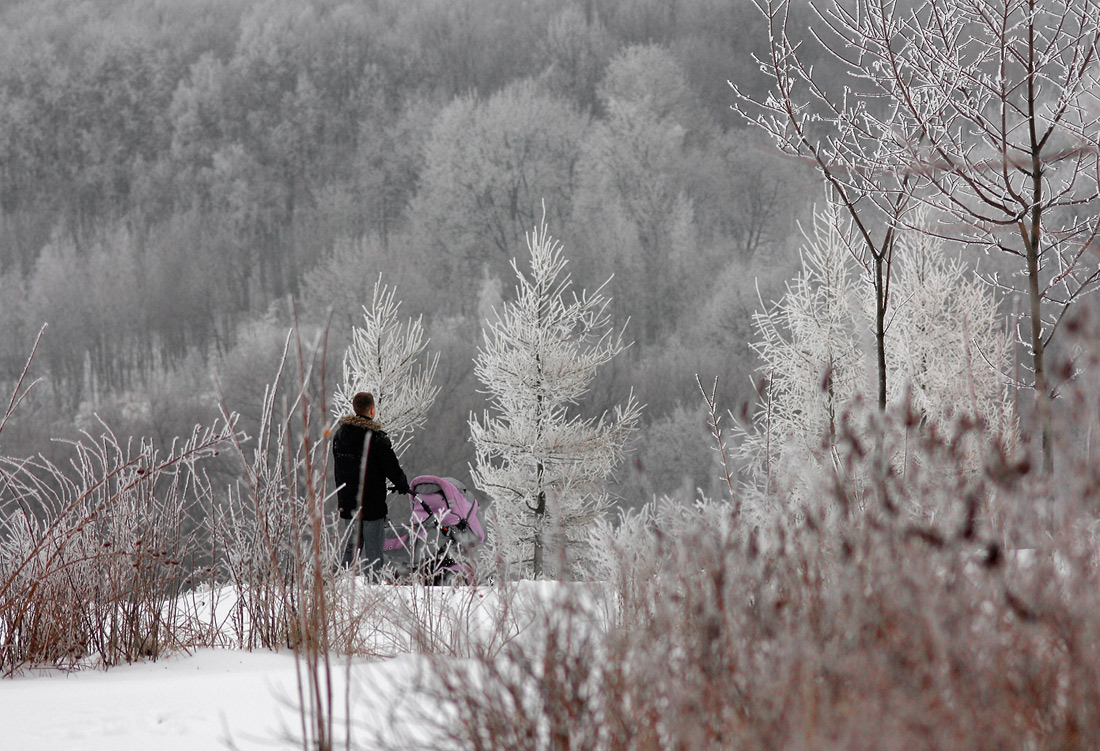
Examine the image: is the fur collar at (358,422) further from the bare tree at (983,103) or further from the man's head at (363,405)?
the bare tree at (983,103)

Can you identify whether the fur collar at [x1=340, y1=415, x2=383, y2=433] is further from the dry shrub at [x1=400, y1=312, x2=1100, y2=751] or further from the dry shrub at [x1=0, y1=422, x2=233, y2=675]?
the dry shrub at [x1=400, y1=312, x2=1100, y2=751]

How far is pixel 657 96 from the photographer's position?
57562mm

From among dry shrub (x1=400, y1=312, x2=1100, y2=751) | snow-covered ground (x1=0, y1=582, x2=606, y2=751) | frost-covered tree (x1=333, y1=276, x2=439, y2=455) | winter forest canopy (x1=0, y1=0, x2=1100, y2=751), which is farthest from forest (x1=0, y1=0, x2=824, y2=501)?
dry shrub (x1=400, y1=312, x2=1100, y2=751)

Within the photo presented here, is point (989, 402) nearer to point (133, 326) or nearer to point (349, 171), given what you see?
point (133, 326)

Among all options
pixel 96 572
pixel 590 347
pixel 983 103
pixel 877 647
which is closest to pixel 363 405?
pixel 96 572

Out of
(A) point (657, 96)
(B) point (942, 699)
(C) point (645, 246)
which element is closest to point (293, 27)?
(A) point (657, 96)

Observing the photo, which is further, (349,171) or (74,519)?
(349,171)

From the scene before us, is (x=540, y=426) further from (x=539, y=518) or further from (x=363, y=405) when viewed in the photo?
(x=363, y=405)

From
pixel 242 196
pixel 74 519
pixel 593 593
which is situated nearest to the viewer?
pixel 593 593

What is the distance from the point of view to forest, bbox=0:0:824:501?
40094 millimetres

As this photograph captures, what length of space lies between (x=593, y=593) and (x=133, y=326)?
163 feet

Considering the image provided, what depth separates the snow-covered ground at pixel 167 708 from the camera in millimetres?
2592

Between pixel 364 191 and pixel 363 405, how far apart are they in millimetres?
53291

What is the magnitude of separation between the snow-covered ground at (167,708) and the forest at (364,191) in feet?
92.1
